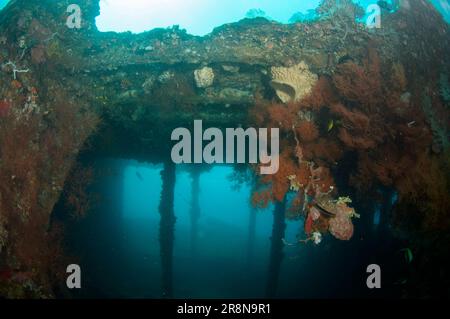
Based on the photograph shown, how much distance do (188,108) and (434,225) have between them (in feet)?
22.8

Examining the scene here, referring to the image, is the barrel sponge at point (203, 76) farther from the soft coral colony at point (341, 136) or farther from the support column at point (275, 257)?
the support column at point (275, 257)

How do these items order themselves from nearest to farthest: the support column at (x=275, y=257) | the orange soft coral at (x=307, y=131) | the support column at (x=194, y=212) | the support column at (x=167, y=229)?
the orange soft coral at (x=307, y=131), the support column at (x=167, y=229), the support column at (x=275, y=257), the support column at (x=194, y=212)

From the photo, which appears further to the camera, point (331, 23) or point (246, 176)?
point (246, 176)

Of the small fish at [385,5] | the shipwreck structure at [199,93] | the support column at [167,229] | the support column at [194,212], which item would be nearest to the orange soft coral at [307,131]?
the shipwreck structure at [199,93]

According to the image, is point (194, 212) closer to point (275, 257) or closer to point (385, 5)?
point (275, 257)

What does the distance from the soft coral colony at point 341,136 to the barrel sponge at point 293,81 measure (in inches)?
1.2

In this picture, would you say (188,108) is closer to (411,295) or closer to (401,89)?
(401,89)

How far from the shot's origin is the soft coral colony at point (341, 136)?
7090 millimetres

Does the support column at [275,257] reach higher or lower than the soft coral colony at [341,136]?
lower

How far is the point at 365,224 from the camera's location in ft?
35.1

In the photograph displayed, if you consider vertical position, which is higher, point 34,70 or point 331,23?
point 331,23

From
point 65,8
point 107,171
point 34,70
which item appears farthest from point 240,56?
point 107,171

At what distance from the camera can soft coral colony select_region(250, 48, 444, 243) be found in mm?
7090

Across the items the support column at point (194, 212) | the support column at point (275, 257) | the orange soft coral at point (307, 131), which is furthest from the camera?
the support column at point (194, 212)
